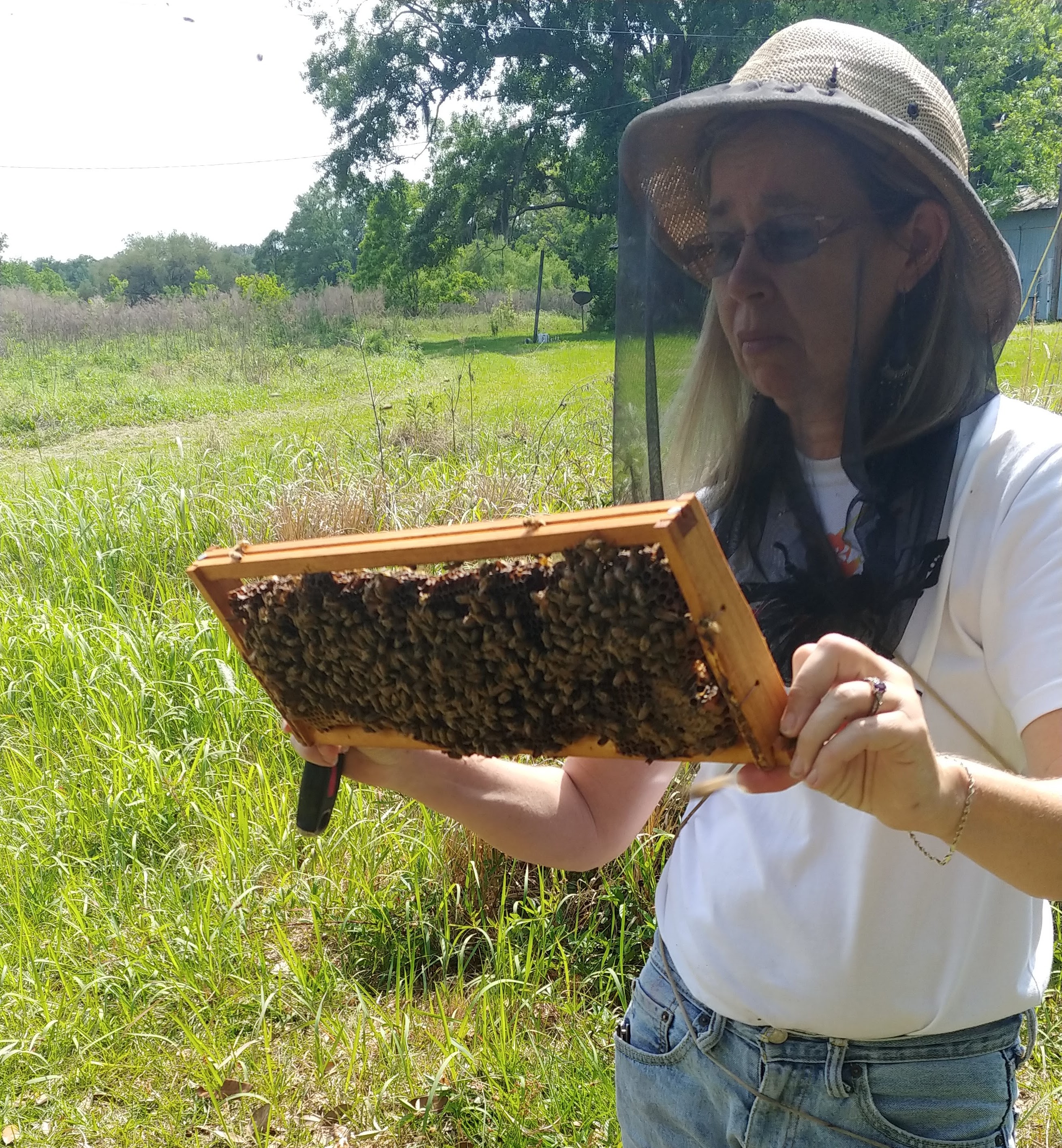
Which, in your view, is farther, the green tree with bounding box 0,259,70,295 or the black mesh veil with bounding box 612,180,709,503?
the green tree with bounding box 0,259,70,295

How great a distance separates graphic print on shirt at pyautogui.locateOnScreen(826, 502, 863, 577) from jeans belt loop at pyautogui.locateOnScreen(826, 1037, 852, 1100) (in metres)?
0.69

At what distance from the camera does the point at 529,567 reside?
3.58ft

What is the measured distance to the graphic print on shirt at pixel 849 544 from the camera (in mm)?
1273

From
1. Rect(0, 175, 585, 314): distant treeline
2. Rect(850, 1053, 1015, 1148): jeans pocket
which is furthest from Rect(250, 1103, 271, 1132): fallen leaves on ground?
Rect(0, 175, 585, 314): distant treeline

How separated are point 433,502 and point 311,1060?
3.37 m

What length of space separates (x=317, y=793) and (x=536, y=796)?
410mm

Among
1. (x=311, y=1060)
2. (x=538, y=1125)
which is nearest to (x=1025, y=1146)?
(x=538, y=1125)

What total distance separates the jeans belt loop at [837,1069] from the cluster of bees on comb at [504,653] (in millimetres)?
524

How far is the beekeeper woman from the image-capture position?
3.73ft

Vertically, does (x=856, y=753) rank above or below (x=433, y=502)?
above

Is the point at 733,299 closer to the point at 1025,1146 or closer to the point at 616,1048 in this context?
the point at 616,1048

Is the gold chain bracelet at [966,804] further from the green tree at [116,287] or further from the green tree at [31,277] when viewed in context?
the green tree at [31,277]

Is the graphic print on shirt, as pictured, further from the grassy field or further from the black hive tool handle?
the grassy field

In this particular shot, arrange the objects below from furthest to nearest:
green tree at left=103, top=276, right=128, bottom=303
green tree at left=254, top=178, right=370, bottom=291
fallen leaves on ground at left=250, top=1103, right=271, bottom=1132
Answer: green tree at left=254, top=178, right=370, bottom=291
green tree at left=103, top=276, right=128, bottom=303
fallen leaves on ground at left=250, top=1103, right=271, bottom=1132
